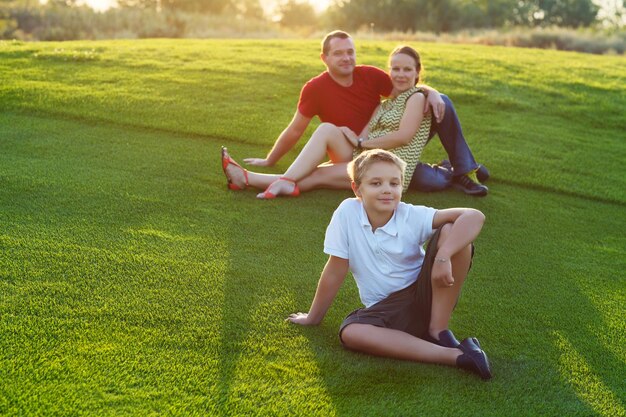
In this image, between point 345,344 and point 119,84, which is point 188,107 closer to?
point 119,84

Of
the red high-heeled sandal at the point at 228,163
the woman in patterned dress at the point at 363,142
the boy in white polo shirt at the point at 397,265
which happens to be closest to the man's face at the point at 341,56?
the woman in patterned dress at the point at 363,142

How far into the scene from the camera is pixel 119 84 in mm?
9766

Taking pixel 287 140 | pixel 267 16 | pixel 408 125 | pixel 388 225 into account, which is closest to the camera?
pixel 388 225

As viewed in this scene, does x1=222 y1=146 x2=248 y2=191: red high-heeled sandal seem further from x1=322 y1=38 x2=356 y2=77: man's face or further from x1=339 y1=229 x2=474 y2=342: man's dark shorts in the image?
x1=339 y1=229 x2=474 y2=342: man's dark shorts

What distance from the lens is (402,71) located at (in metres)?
5.59

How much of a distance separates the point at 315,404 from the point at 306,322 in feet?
2.45

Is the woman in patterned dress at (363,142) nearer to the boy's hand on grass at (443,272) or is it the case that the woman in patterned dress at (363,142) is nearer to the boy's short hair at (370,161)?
the boy's short hair at (370,161)

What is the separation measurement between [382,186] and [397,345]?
0.75 m

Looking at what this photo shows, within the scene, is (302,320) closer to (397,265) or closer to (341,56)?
(397,265)

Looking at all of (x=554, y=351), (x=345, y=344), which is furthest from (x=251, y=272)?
(x=554, y=351)

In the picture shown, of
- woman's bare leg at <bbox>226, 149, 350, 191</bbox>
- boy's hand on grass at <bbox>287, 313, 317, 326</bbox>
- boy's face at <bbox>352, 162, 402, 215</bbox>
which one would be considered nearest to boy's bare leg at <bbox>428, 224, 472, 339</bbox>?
boy's face at <bbox>352, 162, 402, 215</bbox>

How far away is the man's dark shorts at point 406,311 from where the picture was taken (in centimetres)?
336

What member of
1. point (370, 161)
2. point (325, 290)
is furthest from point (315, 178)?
point (370, 161)

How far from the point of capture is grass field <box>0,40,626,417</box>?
3014 mm
